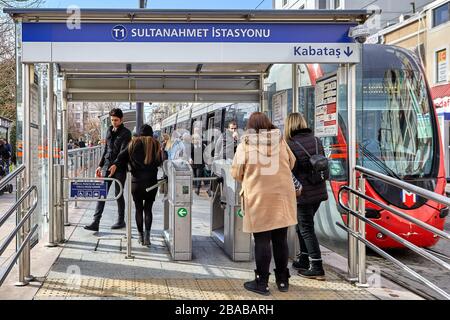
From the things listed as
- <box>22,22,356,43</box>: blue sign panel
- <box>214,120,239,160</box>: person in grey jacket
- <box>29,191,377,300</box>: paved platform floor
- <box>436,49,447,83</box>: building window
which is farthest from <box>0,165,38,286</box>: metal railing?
<box>436,49,447,83</box>: building window

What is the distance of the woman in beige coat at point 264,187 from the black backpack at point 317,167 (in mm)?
455

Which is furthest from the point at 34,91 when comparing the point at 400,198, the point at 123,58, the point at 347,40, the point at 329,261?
the point at 400,198

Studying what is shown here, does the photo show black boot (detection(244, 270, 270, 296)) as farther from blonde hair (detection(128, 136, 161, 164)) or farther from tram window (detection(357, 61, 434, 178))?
tram window (detection(357, 61, 434, 178))

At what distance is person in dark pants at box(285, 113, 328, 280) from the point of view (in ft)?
17.4

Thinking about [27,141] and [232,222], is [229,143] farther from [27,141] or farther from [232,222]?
[27,141]

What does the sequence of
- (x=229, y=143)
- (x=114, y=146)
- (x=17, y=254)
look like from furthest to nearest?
(x=229, y=143)
(x=114, y=146)
(x=17, y=254)

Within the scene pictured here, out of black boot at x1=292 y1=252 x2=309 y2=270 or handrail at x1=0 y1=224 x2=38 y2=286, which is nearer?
handrail at x1=0 y1=224 x2=38 y2=286

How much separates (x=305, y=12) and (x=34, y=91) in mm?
2981

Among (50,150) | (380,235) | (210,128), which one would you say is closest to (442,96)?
(210,128)

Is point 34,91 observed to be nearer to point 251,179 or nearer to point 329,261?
point 251,179

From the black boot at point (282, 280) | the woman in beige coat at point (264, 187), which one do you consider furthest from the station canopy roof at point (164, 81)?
the black boot at point (282, 280)

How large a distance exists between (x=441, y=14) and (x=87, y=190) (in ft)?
71.5

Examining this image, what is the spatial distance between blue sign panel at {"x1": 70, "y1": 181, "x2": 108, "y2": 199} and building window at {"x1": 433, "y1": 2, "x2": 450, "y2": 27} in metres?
21.0

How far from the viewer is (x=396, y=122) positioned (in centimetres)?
764
